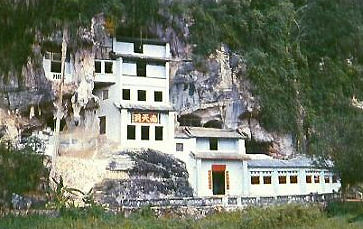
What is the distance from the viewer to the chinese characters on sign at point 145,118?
27766 mm

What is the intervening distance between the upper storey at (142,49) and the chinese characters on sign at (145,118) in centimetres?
301

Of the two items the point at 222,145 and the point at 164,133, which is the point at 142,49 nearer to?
the point at 164,133

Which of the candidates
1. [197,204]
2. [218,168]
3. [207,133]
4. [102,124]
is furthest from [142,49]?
[197,204]

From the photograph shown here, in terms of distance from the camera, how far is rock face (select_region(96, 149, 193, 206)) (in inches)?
992

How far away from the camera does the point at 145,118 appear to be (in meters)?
28.0

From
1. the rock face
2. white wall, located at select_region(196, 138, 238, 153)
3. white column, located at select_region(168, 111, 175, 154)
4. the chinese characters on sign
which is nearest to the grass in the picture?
the rock face

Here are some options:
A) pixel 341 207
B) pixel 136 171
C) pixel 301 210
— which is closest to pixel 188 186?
pixel 136 171

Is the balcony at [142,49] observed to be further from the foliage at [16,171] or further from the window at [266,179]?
the foliage at [16,171]

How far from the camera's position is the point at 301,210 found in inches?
731

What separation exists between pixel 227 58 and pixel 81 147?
32.0 feet

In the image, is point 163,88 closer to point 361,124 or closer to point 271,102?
point 271,102

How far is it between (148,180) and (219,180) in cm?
457

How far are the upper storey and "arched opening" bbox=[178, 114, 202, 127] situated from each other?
346 centimetres

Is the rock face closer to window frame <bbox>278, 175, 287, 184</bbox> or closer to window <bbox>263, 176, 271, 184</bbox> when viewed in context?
window <bbox>263, 176, 271, 184</bbox>
